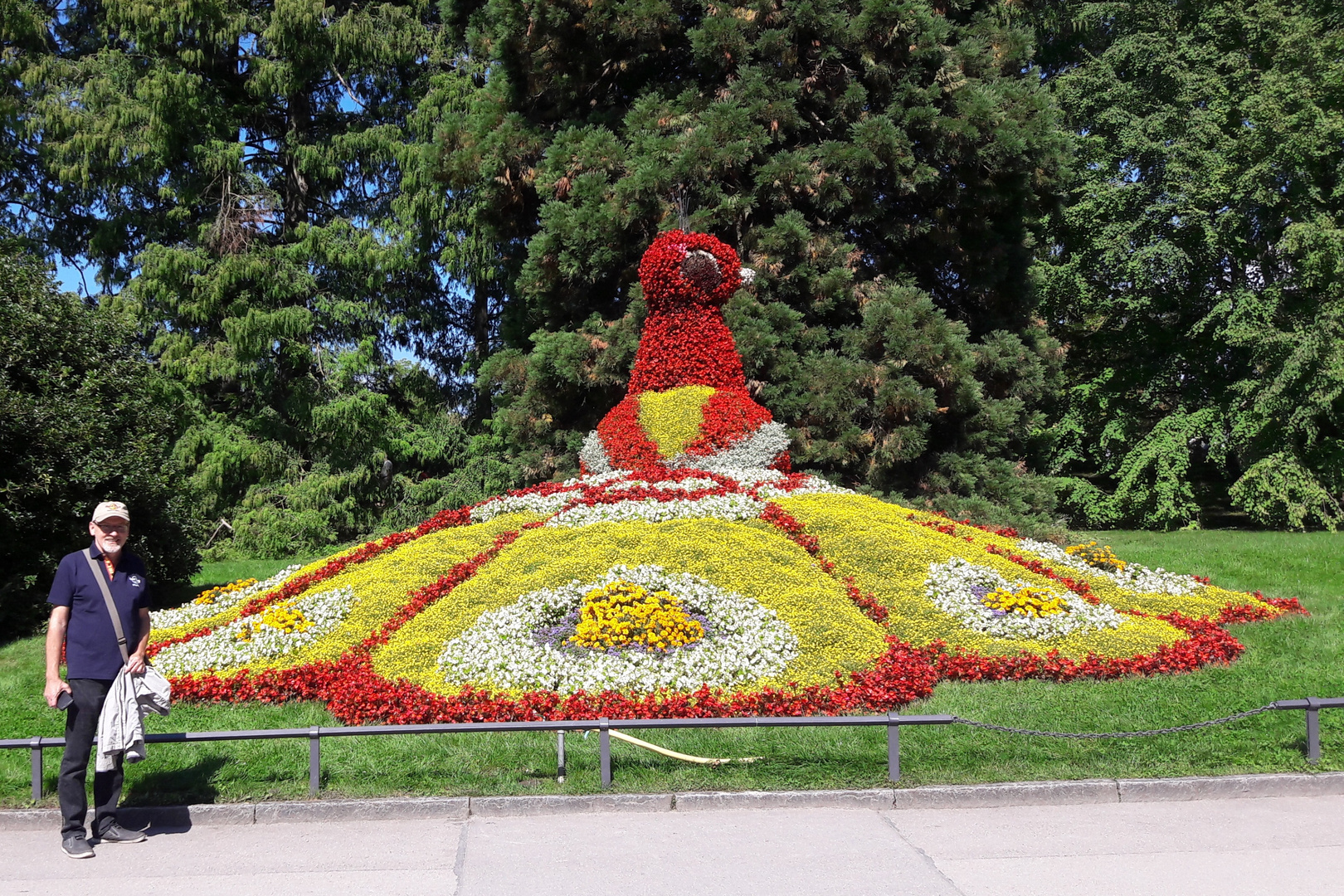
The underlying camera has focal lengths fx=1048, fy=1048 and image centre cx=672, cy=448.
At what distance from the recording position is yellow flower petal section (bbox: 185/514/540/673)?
873 cm

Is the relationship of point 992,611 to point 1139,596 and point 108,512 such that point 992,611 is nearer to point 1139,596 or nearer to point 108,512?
point 1139,596

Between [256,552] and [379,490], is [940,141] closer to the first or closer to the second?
[379,490]

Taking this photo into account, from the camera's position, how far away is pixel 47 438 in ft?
36.9

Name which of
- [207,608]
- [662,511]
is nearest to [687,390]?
[662,511]

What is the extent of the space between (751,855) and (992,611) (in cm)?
482

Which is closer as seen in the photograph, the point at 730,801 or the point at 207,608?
the point at 730,801

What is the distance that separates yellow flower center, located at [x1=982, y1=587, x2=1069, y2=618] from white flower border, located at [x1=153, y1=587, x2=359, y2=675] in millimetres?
5790

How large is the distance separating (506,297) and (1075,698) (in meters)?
18.4

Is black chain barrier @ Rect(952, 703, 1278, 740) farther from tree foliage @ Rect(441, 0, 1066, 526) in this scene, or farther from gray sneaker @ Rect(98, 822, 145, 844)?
tree foliage @ Rect(441, 0, 1066, 526)

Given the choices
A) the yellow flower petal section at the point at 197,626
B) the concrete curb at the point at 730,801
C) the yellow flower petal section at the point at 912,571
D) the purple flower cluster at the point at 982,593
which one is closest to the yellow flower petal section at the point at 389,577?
the yellow flower petal section at the point at 197,626

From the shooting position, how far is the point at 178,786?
6.00 metres

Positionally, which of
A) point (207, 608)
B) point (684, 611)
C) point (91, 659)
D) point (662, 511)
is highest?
point (662, 511)

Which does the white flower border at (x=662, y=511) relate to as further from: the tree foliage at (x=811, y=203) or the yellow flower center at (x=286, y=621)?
the tree foliage at (x=811, y=203)

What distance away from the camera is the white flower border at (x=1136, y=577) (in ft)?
36.6
